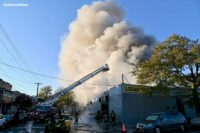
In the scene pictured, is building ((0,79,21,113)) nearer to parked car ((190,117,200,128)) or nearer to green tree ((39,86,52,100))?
green tree ((39,86,52,100))

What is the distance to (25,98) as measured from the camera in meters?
61.3

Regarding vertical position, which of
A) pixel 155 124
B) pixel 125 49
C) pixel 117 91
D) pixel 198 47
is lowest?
pixel 155 124

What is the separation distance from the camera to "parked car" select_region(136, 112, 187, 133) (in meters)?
17.2

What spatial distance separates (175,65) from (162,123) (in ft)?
28.2

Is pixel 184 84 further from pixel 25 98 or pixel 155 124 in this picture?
pixel 25 98

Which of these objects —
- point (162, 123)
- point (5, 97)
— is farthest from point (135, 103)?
point (5, 97)

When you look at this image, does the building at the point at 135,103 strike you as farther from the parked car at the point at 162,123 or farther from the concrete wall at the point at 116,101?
the parked car at the point at 162,123

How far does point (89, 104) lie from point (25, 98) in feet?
72.9

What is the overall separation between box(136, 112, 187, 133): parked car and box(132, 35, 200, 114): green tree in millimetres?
6236

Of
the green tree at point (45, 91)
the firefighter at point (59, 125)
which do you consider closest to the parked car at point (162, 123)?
the firefighter at point (59, 125)

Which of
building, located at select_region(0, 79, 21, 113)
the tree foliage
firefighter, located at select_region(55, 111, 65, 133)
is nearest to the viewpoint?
firefighter, located at select_region(55, 111, 65, 133)

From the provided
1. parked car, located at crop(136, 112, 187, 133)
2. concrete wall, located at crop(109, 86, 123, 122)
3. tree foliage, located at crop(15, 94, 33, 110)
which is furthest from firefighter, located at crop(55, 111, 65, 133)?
tree foliage, located at crop(15, 94, 33, 110)

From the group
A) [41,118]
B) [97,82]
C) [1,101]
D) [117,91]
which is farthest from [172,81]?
[1,101]

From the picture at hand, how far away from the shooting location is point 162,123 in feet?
57.7
